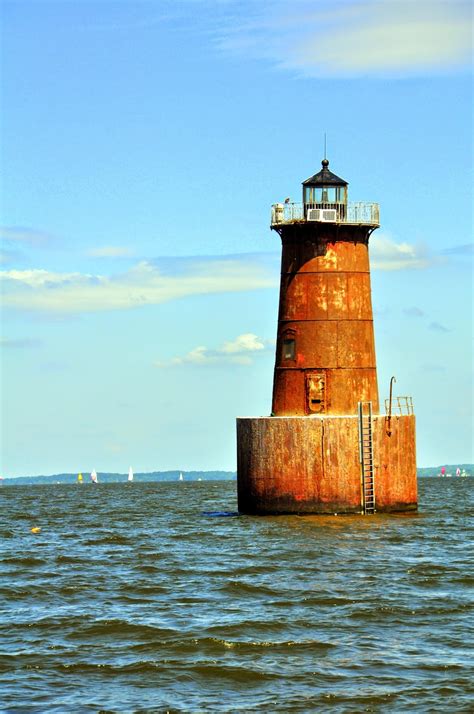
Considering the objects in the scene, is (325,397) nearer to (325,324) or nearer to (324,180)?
(325,324)

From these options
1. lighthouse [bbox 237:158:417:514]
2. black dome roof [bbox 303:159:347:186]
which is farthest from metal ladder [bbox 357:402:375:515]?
black dome roof [bbox 303:159:347:186]

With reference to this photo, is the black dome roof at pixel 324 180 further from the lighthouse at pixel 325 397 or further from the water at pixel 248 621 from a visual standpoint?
the water at pixel 248 621

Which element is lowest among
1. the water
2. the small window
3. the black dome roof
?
the water

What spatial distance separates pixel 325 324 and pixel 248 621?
52.0 ft

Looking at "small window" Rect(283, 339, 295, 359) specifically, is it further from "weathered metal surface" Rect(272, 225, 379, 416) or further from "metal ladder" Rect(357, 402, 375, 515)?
"metal ladder" Rect(357, 402, 375, 515)

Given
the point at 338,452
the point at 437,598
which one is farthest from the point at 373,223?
the point at 437,598

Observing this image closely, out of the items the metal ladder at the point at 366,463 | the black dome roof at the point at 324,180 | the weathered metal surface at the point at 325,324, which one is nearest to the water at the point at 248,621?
the metal ladder at the point at 366,463

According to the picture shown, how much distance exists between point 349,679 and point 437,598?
601cm

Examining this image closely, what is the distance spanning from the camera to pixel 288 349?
3353cm

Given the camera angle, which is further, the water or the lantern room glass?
the lantern room glass

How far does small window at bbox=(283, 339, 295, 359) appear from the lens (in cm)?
3341

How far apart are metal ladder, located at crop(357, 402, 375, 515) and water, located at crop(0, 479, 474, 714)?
0.64m

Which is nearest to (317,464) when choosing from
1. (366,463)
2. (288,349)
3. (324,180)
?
(366,463)

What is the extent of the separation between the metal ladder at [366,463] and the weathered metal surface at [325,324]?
3.43ft
